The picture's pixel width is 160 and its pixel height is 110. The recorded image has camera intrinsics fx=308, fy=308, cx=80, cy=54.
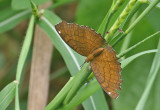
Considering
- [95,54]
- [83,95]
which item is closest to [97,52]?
[95,54]

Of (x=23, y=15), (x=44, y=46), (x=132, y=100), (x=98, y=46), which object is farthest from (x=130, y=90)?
(x=98, y=46)

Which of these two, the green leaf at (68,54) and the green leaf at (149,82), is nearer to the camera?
the green leaf at (149,82)

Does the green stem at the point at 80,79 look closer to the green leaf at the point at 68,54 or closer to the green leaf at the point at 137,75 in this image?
the green leaf at the point at 68,54

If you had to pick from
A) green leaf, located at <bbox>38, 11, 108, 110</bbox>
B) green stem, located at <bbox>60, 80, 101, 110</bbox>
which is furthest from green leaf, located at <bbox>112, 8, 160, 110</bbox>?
green stem, located at <bbox>60, 80, 101, 110</bbox>

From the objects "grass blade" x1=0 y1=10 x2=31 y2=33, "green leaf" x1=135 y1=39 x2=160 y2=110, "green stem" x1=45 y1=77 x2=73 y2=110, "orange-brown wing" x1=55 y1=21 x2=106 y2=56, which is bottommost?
"green leaf" x1=135 y1=39 x2=160 y2=110

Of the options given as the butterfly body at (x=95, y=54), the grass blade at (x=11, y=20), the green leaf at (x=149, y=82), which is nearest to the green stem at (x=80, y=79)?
the butterfly body at (x=95, y=54)

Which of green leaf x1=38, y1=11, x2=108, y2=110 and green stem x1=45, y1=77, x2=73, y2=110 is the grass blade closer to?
green leaf x1=38, y1=11, x2=108, y2=110

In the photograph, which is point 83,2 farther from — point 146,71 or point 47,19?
point 146,71
